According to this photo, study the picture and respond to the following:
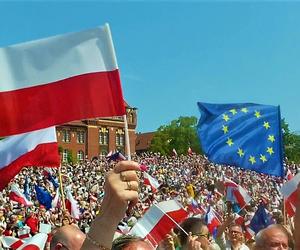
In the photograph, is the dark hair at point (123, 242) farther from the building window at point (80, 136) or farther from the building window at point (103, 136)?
the building window at point (103, 136)

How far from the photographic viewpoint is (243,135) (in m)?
9.34

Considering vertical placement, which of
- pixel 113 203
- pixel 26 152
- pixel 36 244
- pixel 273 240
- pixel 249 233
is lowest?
pixel 249 233

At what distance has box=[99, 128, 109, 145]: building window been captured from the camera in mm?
113438

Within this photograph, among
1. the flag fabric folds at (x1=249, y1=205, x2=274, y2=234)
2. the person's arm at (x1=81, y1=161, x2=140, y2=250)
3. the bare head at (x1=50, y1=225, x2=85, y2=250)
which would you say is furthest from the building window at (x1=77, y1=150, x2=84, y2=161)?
the person's arm at (x1=81, y1=161, x2=140, y2=250)

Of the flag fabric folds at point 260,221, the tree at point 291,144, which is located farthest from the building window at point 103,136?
the flag fabric folds at point 260,221

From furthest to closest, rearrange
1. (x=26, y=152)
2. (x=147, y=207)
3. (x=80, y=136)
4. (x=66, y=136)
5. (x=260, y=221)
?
(x=80, y=136) < (x=66, y=136) < (x=147, y=207) < (x=260, y=221) < (x=26, y=152)

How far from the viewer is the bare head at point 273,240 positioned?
4711 mm

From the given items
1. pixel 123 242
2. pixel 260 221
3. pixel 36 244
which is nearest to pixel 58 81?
pixel 123 242

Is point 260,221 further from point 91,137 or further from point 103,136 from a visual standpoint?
point 103,136

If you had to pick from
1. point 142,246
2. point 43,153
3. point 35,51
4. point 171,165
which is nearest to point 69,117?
point 35,51

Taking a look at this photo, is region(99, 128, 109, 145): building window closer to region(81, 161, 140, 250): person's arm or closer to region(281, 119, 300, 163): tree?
region(281, 119, 300, 163): tree

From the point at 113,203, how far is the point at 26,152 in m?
2.69

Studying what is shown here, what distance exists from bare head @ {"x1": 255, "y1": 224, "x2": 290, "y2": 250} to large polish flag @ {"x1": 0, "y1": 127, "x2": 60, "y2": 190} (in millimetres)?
1799

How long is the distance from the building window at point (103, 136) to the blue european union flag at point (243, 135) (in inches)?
4105
